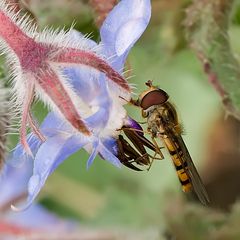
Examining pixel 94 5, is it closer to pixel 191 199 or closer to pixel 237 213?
pixel 237 213

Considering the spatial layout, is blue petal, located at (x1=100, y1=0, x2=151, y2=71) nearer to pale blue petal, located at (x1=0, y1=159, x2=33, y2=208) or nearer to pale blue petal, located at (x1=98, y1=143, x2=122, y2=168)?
pale blue petal, located at (x1=98, y1=143, x2=122, y2=168)

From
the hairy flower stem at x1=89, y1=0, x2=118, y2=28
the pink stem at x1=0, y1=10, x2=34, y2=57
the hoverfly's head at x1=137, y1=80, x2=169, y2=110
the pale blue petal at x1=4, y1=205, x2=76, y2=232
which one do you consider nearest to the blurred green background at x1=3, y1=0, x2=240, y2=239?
the pale blue petal at x1=4, y1=205, x2=76, y2=232

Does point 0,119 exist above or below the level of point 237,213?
above

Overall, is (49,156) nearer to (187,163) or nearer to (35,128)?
(35,128)

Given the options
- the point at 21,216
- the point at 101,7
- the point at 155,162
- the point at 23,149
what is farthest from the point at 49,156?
the point at 155,162

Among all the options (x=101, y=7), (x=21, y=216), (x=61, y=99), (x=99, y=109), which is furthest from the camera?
(x=21, y=216)

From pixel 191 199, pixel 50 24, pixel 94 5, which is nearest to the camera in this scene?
pixel 94 5

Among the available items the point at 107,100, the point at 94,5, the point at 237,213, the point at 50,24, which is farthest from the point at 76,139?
the point at 237,213

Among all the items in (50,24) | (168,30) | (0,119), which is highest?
(0,119)
